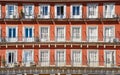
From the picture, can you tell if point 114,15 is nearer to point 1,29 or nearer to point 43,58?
point 43,58

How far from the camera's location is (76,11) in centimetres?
6291

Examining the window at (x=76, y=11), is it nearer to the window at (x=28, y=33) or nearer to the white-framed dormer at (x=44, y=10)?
the white-framed dormer at (x=44, y=10)

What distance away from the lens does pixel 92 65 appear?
6159 cm

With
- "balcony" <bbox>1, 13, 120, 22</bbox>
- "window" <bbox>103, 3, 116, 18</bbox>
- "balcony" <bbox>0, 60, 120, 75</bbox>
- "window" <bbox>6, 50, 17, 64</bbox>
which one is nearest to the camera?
"balcony" <bbox>0, 60, 120, 75</bbox>

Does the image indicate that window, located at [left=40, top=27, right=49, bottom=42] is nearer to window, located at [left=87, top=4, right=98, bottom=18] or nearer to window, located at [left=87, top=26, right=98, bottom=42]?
window, located at [left=87, top=26, right=98, bottom=42]

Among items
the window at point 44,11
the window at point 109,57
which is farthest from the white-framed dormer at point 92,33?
the window at point 44,11

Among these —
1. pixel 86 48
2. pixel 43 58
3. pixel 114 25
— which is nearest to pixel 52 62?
pixel 43 58

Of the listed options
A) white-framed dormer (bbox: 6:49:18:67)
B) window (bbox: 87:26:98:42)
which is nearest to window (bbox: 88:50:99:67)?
window (bbox: 87:26:98:42)

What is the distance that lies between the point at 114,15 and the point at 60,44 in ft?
30.2

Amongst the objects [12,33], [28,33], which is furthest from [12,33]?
[28,33]

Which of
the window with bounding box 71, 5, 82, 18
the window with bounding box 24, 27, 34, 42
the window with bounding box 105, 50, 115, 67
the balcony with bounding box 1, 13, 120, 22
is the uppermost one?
the window with bounding box 71, 5, 82, 18

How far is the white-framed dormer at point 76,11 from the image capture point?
62.7m

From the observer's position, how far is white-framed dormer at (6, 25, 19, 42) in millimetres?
62781

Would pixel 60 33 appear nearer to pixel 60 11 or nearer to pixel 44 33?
pixel 44 33
